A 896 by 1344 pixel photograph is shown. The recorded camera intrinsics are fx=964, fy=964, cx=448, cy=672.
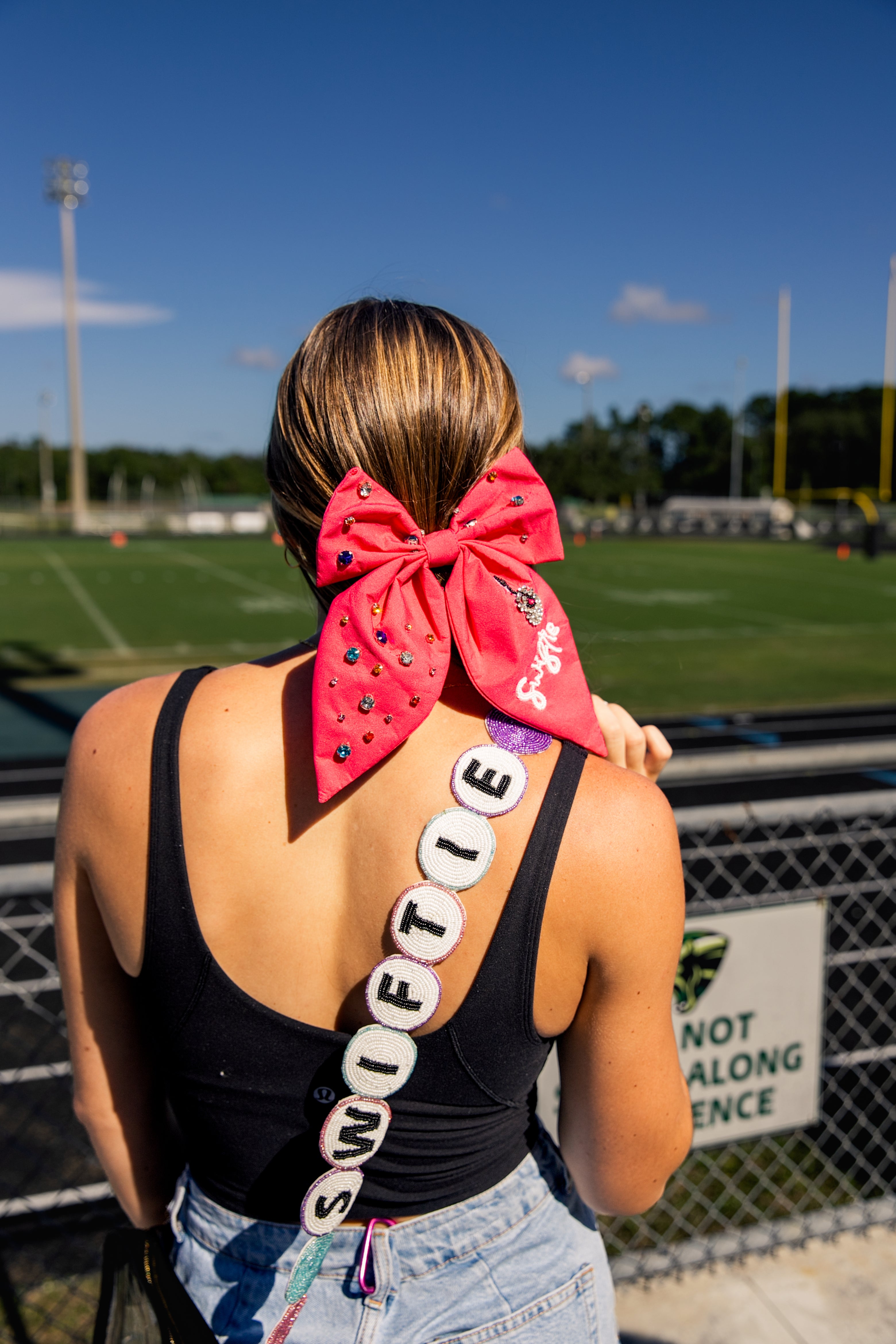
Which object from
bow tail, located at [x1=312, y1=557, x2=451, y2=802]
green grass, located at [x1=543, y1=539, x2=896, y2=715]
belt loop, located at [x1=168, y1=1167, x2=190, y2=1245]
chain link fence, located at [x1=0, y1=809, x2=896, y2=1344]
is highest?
bow tail, located at [x1=312, y1=557, x2=451, y2=802]

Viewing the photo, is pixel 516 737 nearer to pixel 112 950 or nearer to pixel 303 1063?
pixel 303 1063

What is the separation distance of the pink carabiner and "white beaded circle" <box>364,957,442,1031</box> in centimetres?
33

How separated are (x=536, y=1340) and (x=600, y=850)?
2.24 ft

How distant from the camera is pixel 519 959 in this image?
104 centimetres

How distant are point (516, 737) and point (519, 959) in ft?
0.78

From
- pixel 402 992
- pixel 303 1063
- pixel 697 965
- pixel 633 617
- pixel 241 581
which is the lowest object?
pixel 633 617

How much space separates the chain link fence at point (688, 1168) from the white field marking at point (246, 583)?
14.5 metres

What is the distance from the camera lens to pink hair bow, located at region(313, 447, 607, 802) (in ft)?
3.36

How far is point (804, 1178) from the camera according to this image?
3.34m

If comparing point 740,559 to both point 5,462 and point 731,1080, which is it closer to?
point 731,1080

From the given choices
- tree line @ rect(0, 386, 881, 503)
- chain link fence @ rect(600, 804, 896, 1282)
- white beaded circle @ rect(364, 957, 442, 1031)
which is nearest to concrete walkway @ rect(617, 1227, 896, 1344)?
chain link fence @ rect(600, 804, 896, 1282)

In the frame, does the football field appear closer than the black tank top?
No

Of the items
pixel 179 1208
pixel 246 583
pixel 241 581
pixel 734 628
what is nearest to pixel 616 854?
pixel 179 1208

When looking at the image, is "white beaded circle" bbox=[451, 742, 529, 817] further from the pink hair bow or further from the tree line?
the tree line
